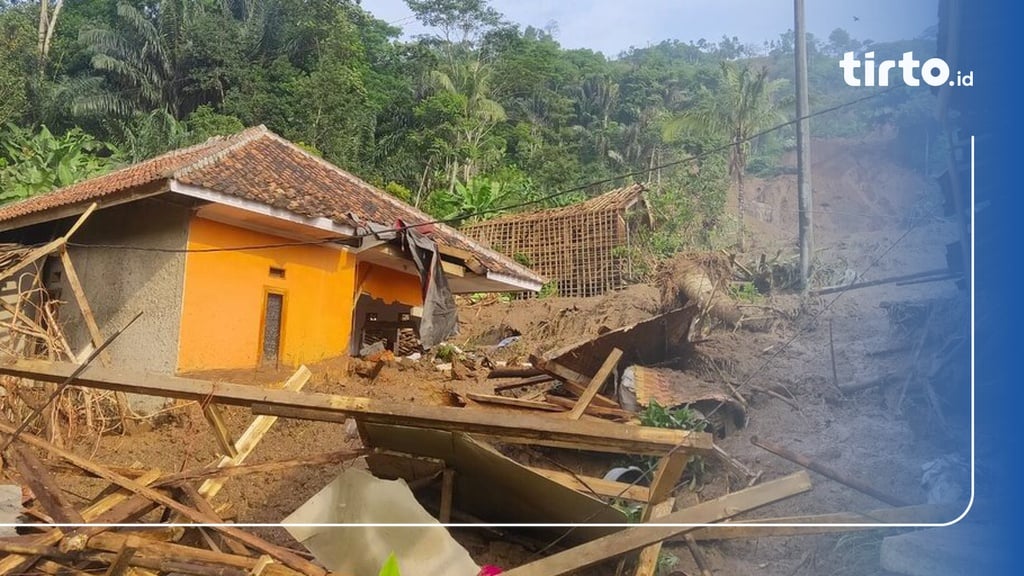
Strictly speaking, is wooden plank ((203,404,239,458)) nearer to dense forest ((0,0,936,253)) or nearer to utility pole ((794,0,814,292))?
dense forest ((0,0,936,253))

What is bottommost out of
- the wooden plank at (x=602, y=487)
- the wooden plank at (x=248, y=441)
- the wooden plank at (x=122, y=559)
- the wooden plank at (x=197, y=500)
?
the wooden plank at (x=122, y=559)

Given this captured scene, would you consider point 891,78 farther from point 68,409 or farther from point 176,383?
point 68,409

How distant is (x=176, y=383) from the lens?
6.54 ft

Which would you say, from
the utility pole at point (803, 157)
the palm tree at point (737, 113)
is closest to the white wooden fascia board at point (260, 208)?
the palm tree at point (737, 113)

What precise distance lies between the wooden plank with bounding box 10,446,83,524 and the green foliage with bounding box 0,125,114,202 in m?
0.85

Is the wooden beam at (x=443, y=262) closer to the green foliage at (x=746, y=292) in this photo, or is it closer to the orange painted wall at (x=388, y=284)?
the orange painted wall at (x=388, y=284)

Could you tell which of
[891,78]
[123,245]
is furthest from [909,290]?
[123,245]

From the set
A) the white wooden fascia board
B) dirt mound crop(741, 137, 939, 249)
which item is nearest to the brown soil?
dirt mound crop(741, 137, 939, 249)

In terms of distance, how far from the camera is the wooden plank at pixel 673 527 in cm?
175

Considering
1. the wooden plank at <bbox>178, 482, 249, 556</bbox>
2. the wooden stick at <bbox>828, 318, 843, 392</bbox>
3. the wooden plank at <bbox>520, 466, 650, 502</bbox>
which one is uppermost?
the wooden stick at <bbox>828, 318, 843, 392</bbox>

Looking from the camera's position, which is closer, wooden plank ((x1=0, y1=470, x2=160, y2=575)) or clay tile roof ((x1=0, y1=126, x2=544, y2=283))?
wooden plank ((x1=0, y1=470, x2=160, y2=575))

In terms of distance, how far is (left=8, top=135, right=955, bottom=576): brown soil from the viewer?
5.87 ft

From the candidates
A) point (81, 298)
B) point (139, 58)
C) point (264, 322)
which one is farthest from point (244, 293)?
point (139, 58)

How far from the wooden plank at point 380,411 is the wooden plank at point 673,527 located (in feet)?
0.53
